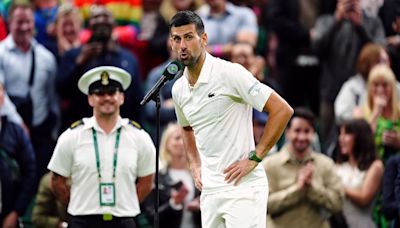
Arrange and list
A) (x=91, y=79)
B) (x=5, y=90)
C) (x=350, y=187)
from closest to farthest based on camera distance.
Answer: (x=91, y=79) < (x=350, y=187) < (x=5, y=90)

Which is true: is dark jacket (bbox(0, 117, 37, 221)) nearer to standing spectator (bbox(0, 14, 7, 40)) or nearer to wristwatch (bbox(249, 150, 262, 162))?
standing spectator (bbox(0, 14, 7, 40))

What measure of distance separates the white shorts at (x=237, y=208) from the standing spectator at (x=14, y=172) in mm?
3654

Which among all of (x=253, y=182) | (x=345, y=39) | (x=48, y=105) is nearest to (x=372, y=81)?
(x=345, y=39)

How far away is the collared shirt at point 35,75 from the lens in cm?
1383

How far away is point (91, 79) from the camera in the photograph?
10.7m

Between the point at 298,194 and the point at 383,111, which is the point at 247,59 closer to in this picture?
the point at 383,111

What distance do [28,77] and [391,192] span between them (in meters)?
4.18

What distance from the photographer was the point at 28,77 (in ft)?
45.5

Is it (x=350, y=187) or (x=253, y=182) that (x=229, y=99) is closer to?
(x=253, y=182)

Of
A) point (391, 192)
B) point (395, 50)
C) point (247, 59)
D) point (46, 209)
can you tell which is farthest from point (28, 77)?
point (391, 192)

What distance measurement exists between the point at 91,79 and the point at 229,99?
1981 mm

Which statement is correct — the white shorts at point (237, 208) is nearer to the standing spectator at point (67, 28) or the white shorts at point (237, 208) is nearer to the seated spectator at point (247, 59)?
the seated spectator at point (247, 59)

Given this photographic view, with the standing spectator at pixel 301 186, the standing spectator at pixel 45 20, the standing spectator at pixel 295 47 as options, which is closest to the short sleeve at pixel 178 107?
the standing spectator at pixel 301 186

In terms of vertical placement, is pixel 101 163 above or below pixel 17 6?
below
